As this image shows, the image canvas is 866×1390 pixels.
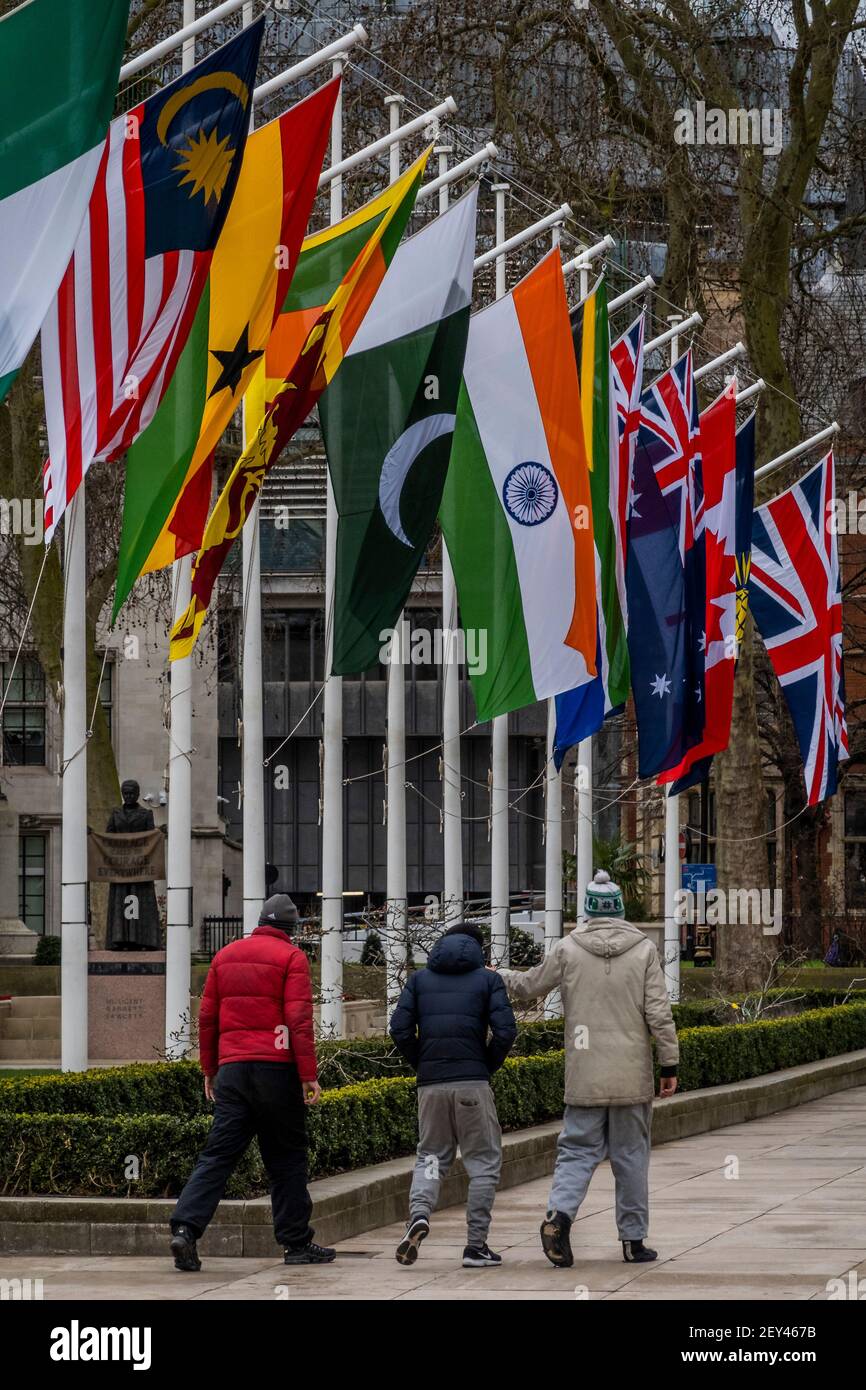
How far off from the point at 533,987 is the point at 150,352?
4.65 m

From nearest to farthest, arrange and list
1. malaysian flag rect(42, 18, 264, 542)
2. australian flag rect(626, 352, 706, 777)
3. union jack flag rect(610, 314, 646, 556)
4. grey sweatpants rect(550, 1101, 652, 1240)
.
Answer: grey sweatpants rect(550, 1101, 652, 1240) < malaysian flag rect(42, 18, 264, 542) < union jack flag rect(610, 314, 646, 556) < australian flag rect(626, 352, 706, 777)

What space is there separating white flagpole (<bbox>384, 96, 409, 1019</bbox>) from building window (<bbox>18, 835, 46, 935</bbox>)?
30.0 m

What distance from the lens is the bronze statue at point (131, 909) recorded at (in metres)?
24.4

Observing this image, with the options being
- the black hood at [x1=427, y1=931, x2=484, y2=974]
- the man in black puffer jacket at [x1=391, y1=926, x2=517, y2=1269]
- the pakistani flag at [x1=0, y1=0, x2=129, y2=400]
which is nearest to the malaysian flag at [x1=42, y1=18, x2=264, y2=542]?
the pakistani flag at [x1=0, y1=0, x2=129, y2=400]

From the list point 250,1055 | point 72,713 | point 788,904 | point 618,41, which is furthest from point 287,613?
point 250,1055

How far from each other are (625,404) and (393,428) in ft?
15.6

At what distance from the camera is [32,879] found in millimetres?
49656

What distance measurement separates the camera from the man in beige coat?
11812 millimetres

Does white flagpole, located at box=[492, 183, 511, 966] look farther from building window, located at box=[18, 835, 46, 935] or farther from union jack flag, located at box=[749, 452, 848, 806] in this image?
building window, located at box=[18, 835, 46, 935]

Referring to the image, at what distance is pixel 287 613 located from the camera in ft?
207

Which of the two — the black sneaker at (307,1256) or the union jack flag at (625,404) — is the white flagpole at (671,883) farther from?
the black sneaker at (307,1256)

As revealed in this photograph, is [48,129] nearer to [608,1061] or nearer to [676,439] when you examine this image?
[608,1061]

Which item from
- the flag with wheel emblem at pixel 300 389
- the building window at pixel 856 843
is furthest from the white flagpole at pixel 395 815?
the building window at pixel 856 843
